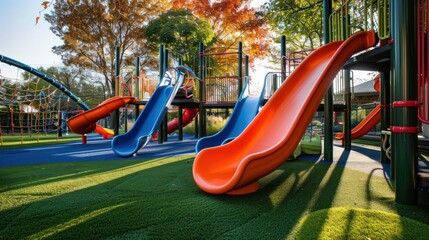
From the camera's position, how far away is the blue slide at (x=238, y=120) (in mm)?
6363

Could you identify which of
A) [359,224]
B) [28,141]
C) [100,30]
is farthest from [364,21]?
[100,30]

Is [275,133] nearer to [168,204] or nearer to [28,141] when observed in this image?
[168,204]

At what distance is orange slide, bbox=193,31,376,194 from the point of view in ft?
9.11

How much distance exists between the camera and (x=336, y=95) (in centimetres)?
842

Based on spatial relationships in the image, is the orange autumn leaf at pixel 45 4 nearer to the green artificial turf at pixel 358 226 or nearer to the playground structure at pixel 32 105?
the green artificial turf at pixel 358 226

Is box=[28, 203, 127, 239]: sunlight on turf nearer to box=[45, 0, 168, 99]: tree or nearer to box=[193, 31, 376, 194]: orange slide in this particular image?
box=[193, 31, 376, 194]: orange slide

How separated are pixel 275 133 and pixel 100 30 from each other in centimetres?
1737

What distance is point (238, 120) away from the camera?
7.07 metres

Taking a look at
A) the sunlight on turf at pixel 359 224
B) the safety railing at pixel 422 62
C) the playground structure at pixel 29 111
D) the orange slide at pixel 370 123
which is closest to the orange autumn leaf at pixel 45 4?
the sunlight on turf at pixel 359 224

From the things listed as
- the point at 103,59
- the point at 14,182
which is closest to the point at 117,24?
the point at 103,59

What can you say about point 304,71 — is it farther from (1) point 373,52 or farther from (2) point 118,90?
(2) point 118,90

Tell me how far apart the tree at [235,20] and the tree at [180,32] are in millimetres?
804

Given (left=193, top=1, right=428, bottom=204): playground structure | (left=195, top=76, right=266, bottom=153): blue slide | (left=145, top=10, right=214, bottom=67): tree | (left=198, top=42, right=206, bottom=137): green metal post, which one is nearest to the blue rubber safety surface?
(left=195, top=76, right=266, bottom=153): blue slide

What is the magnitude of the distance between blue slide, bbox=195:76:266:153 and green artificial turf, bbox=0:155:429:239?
86.2 inches
